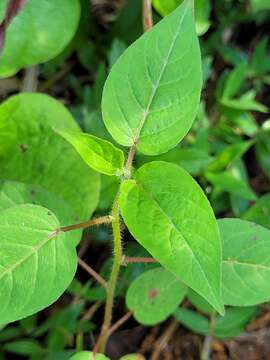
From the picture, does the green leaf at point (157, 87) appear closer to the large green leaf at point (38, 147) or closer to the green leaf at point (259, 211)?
the large green leaf at point (38, 147)

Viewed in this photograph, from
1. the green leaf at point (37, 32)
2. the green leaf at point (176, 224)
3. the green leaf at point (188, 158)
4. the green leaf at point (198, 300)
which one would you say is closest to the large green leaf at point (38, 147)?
the green leaf at point (37, 32)

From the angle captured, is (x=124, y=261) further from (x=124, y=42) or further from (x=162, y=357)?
(x=124, y=42)

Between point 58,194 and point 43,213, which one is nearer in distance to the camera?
point 43,213

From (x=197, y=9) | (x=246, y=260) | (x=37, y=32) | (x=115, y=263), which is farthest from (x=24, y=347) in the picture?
(x=197, y=9)

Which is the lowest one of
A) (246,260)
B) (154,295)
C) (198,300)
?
(198,300)

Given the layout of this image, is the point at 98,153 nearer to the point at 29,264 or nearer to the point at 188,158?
the point at 29,264

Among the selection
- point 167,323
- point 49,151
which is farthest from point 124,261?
point 167,323

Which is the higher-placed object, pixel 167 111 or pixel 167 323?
pixel 167 111
